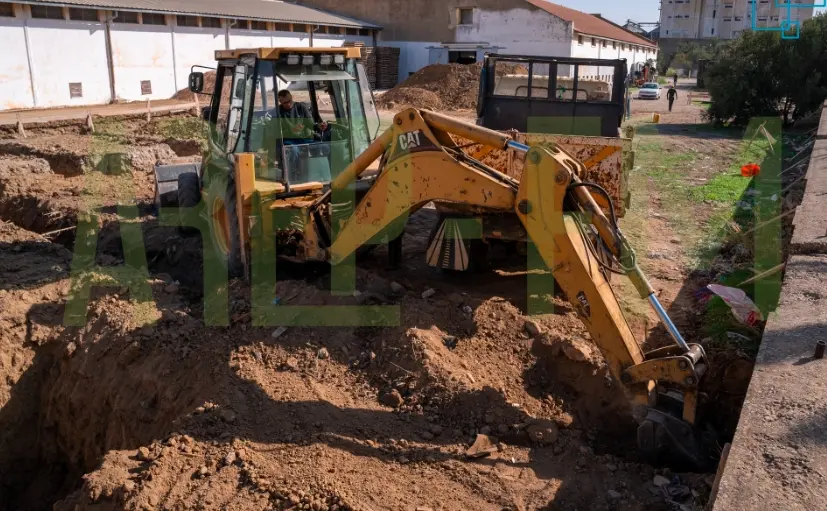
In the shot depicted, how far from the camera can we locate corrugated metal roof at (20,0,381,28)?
2335 centimetres

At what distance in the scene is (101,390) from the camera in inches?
247

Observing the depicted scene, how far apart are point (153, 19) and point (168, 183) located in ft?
60.7

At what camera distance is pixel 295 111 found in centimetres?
699

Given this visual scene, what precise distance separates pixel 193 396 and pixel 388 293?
1998mm

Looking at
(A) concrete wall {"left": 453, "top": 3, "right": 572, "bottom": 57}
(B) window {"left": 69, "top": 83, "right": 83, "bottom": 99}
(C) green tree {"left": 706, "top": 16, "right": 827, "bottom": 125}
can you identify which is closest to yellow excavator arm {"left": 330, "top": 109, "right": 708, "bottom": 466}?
(B) window {"left": 69, "top": 83, "right": 83, "bottom": 99}

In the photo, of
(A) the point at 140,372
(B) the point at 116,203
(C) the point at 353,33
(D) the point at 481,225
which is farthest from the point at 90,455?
(C) the point at 353,33

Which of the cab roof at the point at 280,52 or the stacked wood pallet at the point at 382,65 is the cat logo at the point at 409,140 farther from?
the stacked wood pallet at the point at 382,65

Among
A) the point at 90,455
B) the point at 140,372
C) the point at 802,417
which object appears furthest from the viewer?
the point at 90,455

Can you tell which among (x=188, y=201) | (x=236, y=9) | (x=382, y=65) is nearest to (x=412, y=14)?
(x=382, y=65)

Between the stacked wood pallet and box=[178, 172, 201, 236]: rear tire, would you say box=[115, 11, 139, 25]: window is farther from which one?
box=[178, 172, 201, 236]: rear tire

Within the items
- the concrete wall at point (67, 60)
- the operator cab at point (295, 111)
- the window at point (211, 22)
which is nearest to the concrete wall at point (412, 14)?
the window at point (211, 22)

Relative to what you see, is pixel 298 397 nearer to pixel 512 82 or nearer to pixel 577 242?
pixel 577 242

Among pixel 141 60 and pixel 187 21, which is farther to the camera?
pixel 187 21

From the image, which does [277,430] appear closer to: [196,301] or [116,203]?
[196,301]
